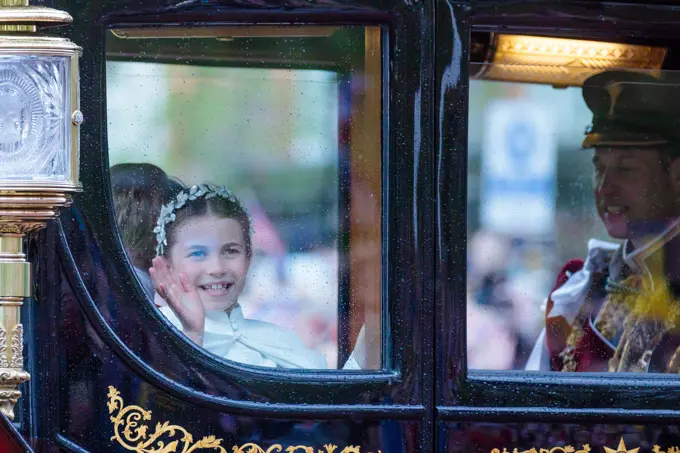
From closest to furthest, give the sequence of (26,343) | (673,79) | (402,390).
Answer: (26,343), (402,390), (673,79)

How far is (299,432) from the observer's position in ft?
6.28

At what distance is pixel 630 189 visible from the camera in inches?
89.0

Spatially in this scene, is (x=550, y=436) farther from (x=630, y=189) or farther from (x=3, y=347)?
(x=3, y=347)

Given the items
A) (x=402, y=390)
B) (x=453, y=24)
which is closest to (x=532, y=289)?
(x=402, y=390)

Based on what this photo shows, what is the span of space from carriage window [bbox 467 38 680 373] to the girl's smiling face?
16.3 inches

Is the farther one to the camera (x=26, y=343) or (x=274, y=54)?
(x=274, y=54)

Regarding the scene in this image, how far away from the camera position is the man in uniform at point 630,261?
2.14m

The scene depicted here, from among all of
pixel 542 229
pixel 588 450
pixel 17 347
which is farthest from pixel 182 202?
pixel 588 450

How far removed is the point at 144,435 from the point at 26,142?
52 centimetres

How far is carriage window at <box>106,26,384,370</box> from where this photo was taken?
194 centimetres

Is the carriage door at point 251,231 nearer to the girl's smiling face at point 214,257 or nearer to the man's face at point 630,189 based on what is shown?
the girl's smiling face at point 214,257

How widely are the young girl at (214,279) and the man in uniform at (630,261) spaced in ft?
1.60

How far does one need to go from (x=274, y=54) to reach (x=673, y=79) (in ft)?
2.49

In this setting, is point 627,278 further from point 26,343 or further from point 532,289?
point 26,343
